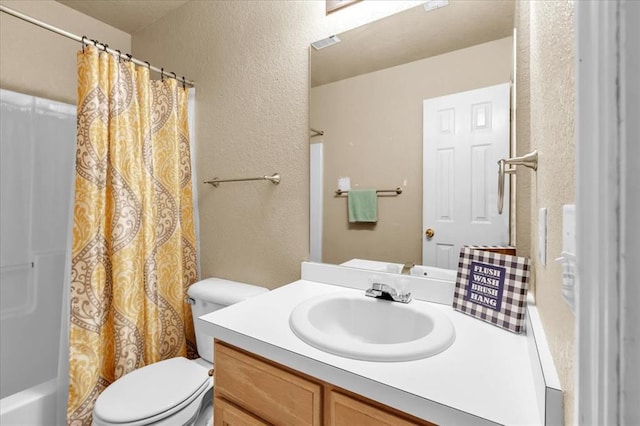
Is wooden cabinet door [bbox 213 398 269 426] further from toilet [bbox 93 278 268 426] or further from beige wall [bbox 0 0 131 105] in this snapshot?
beige wall [bbox 0 0 131 105]

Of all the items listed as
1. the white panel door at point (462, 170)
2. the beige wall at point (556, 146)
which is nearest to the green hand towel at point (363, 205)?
the white panel door at point (462, 170)

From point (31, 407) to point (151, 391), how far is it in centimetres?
52

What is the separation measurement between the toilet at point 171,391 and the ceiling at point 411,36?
3.59ft

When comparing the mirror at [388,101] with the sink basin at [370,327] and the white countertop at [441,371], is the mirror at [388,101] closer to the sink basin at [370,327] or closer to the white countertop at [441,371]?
the sink basin at [370,327]

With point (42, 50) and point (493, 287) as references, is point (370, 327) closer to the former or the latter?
point (493, 287)

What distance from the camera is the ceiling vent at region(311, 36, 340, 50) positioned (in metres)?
1.30

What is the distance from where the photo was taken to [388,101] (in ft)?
3.87

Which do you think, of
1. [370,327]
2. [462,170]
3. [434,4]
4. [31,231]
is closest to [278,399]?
[370,327]

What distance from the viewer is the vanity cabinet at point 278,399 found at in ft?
2.11

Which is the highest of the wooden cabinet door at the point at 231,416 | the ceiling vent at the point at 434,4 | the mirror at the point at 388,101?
the ceiling vent at the point at 434,4

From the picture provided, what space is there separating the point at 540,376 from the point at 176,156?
1.68m

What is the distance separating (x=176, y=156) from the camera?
1613 mm

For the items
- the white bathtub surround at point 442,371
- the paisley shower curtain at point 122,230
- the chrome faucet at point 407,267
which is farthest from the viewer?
the paisley shower curtain at point 122,230

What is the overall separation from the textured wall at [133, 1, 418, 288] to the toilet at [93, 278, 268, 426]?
20 centimetres
